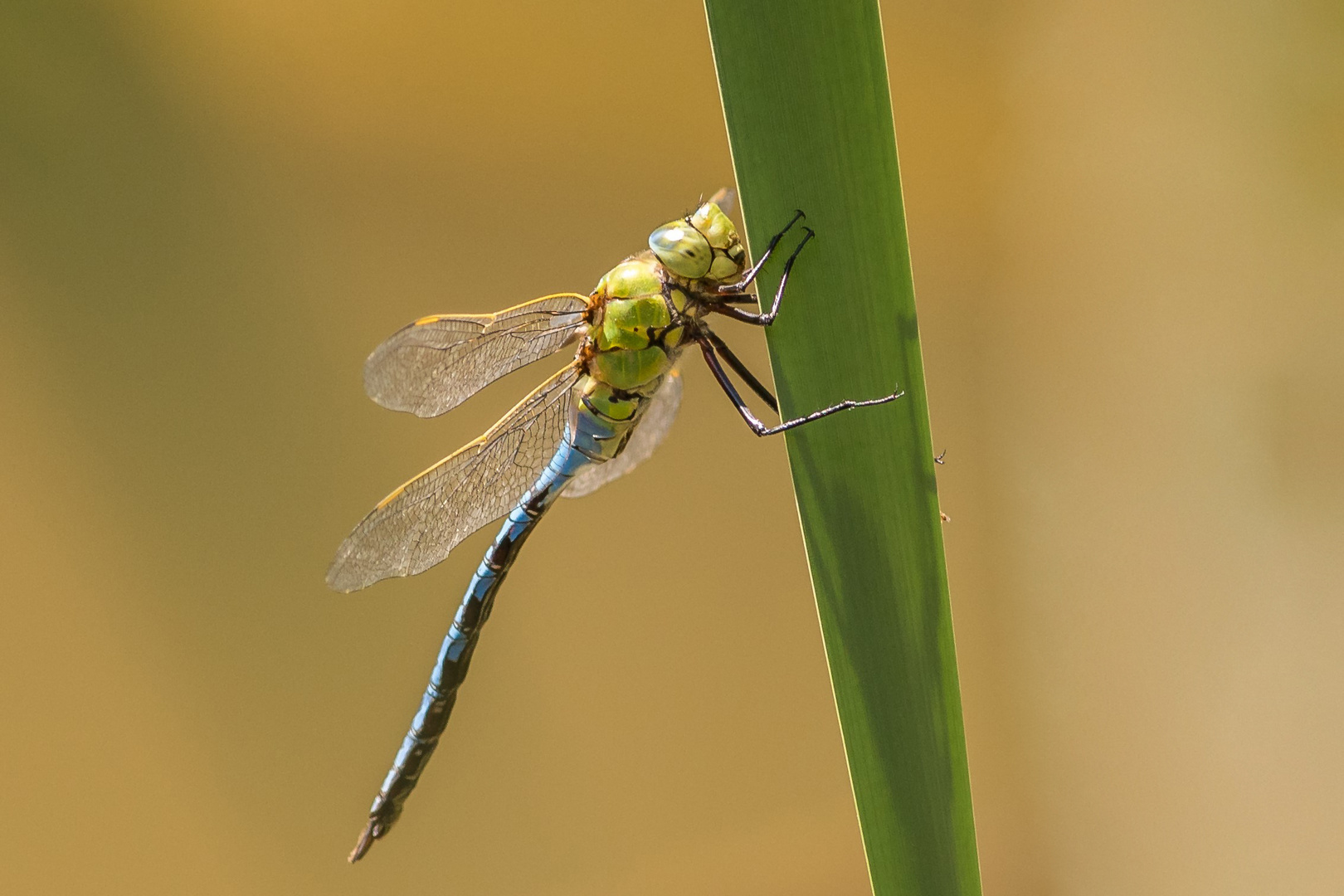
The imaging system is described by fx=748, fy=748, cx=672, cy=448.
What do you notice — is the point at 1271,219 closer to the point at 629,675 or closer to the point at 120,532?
the point at 629,675

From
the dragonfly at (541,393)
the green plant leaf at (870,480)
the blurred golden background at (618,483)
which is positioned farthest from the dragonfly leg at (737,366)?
the blurred golden background at (618,483)

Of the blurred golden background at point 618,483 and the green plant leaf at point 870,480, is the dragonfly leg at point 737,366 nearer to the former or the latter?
the green plant leaf at point 870,480

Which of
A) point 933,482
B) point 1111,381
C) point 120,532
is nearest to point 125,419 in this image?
point 120,532

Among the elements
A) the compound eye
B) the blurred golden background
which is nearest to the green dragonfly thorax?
the compound eye

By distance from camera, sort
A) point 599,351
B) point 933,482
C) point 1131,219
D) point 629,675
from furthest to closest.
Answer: point 629,675, point 1131,219, point 599,351, point 933,482

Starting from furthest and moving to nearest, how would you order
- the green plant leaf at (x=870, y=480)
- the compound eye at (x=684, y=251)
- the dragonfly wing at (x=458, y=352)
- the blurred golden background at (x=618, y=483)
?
the blurred golden background at (x=618, y=483) → the dragonfly wing at (x=458, y=352) → the compound eye at (x=684, y=251) → the green plant leaf at (x=870, y=480)

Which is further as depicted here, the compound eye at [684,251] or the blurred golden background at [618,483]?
the blurred golden background at [618,483]

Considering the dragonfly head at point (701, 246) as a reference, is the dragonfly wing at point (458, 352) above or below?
below

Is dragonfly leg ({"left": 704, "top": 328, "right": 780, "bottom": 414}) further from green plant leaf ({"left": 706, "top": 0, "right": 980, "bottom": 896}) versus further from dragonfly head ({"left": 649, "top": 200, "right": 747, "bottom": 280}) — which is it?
green plant leaf ({"left": 706, "top": 0, "right": 980, "bottom": 896})
